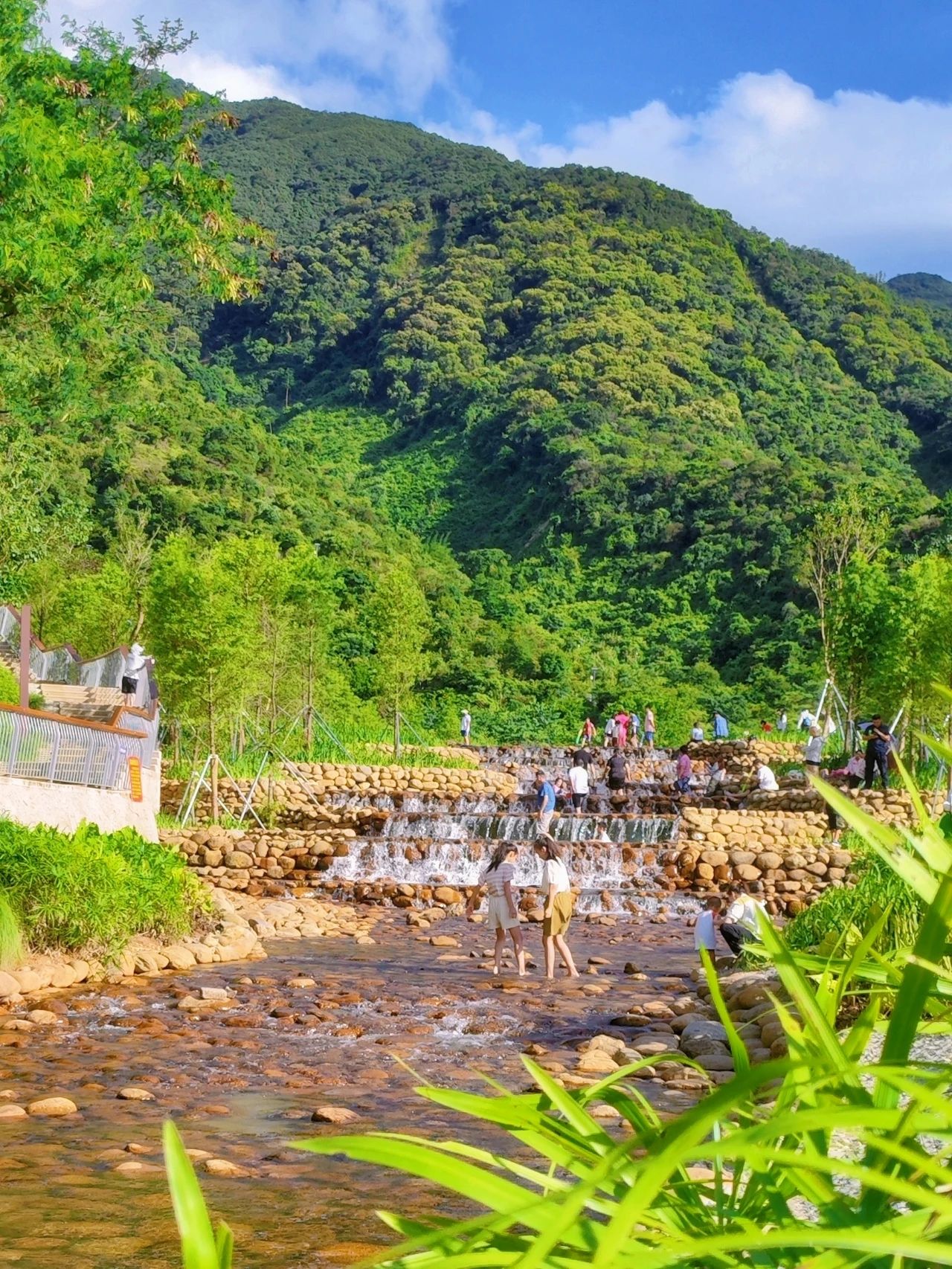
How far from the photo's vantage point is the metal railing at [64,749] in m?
16.3

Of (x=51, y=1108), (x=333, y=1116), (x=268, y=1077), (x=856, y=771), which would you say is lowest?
(x=268, y=1077)

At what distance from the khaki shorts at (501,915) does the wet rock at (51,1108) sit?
6.87 m

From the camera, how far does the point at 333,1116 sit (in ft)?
26.7

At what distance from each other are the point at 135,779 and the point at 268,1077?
Answer: 37.2ft

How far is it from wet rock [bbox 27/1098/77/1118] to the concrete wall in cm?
752

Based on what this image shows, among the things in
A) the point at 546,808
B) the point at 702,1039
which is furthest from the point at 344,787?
the point at 702,1039

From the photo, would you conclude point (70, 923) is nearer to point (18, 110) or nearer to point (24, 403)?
point (24, 403)

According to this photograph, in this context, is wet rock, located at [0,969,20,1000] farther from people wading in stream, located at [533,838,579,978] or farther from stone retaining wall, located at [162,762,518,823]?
stone retaining wall, located at [162,762,518,823]

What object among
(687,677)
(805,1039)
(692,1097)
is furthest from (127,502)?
(805,1039)

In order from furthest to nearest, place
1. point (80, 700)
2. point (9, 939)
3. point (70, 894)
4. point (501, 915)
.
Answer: point (80, 700)
point (501, 915)
point (70, 894)
point (9, 939)


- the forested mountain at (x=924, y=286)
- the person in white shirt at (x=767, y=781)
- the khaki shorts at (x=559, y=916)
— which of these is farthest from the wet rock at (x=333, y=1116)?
the forested mountain at (x=924, y=286)

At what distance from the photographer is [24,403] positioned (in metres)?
17.2

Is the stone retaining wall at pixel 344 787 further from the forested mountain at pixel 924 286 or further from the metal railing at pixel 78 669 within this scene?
the forested mountain at pixel 924 286

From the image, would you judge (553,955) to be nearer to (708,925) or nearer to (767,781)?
(708,925)
